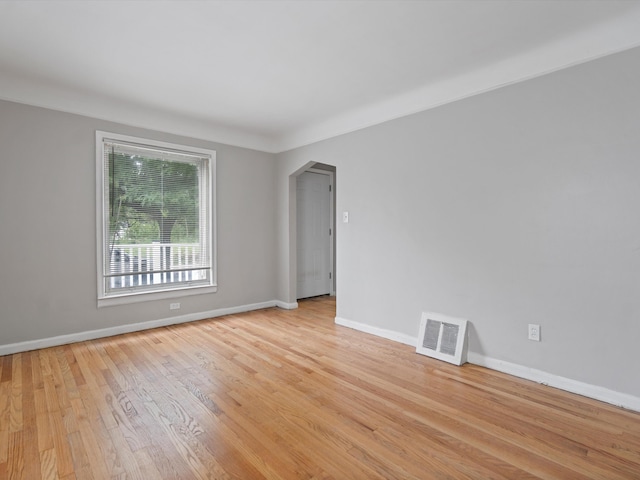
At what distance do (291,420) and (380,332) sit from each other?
Answer: 2.00 m

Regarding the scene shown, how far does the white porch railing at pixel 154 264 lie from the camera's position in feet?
13.3

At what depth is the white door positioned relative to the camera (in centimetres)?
599

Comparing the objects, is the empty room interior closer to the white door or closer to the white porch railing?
the white porch railing

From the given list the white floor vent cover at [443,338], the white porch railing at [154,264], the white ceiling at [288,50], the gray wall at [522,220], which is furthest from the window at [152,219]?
the white floor vent cover at [443,338]

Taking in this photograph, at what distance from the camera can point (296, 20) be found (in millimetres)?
2391

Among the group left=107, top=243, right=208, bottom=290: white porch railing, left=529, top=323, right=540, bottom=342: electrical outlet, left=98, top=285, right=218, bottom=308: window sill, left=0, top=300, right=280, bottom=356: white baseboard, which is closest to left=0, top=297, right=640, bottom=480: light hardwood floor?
left=0, top=300, right=280, bottom=356: white baseboard

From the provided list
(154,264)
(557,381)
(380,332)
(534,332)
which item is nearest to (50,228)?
(154,264)

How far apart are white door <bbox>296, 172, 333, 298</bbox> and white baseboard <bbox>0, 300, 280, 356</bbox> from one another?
1070 millimetres

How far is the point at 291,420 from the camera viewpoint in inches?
86.0

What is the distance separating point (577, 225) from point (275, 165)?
414 centimetres

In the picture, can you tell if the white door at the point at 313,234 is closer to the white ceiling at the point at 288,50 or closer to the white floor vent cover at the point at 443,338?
the white ceiling at the point at 288,50

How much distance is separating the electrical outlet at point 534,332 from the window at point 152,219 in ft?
12.6

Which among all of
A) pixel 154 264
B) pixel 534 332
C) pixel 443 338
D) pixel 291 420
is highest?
pixel 154 264

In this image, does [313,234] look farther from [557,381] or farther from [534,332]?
[557,381]
